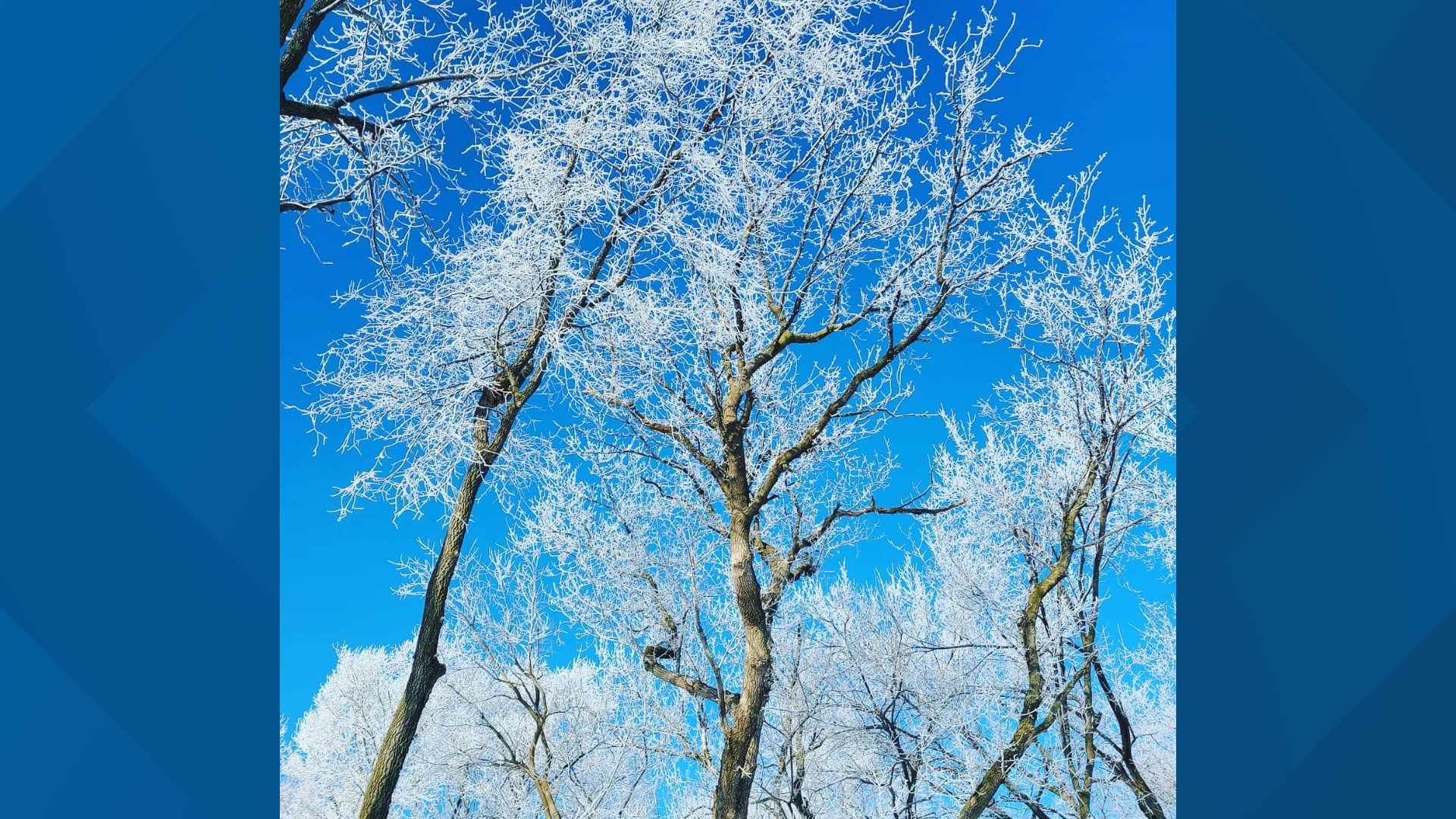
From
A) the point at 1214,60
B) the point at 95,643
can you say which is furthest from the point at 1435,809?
the point at 95,643

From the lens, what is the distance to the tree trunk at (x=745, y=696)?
21.2ft

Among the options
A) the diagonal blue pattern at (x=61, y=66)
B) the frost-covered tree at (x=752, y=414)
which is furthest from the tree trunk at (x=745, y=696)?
the diagonal blue pattern at (x=61, y=66)

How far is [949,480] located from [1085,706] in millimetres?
2119

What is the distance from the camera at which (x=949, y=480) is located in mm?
8609

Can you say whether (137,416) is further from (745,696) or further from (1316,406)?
(745,696)

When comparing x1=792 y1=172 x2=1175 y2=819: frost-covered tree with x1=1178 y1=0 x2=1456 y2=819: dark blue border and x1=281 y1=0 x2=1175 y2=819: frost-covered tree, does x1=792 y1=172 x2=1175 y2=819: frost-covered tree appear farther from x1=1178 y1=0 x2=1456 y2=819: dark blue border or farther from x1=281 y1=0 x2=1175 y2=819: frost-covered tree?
x1=1178 y1=0 x2=1456 y2=819: dark blue border

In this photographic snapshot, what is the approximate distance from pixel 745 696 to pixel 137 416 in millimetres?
4498

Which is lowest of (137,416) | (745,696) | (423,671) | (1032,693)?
(137,416)

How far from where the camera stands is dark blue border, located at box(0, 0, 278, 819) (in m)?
2.62

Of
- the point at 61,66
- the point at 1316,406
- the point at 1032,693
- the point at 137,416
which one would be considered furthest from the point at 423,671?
the point at 1316,406

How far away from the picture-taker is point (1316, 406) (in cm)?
282

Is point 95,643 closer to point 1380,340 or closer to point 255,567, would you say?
point 255,567

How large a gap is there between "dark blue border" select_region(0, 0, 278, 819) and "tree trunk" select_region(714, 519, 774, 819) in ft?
13.1

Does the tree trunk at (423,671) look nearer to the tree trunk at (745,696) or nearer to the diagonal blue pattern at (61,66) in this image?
the tree trunk at (745,696)
